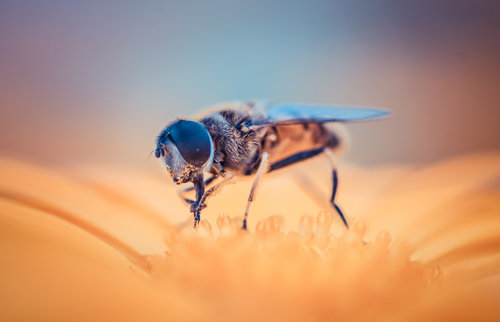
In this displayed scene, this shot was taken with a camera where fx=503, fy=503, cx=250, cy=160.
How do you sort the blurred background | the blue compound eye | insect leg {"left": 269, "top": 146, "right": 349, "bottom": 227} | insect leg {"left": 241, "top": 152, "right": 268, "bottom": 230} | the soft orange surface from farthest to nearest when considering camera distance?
the blurred background < insect leg {"left": 269, "top": 146, "right": 349, "bottom": 227} < insect leg {"left": 241, "top": 152, "right": 268, "bottom": 230} < the blue compound eye < the soft orange surface

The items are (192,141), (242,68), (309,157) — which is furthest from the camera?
(242,68)

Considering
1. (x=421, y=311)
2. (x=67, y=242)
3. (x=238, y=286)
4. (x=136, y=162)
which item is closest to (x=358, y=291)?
(x=421, y=311)

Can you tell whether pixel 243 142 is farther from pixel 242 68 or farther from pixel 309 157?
pixel 242 68

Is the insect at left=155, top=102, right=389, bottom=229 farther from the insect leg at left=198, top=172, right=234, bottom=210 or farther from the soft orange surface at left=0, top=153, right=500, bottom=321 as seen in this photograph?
the soft orange surface at left=0, top=153, right=500, bottom=321

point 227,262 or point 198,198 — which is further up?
point 198,198

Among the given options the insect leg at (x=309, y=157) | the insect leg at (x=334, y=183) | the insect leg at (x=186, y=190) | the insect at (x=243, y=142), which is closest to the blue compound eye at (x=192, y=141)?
the insect at (x=243, y=142)

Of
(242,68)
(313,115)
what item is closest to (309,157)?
(313,115)

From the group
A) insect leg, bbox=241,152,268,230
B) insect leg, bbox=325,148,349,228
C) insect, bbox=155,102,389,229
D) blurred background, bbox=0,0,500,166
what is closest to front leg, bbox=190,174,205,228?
insect, bbox=155,102,389,229
